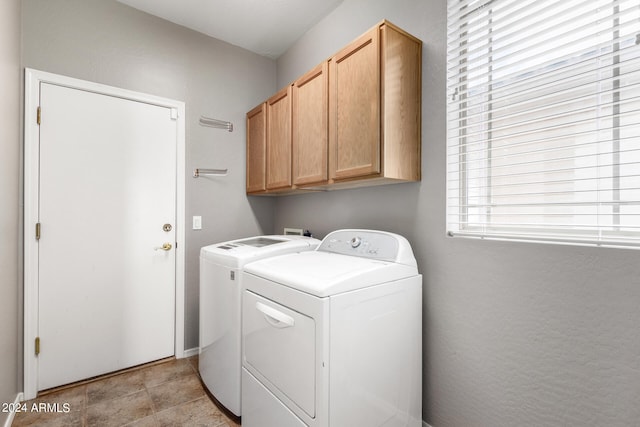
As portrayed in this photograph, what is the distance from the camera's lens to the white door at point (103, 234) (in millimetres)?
1924

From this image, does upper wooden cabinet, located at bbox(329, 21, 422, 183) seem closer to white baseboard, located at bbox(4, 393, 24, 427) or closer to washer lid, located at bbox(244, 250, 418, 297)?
washer lid, located at bbox(244, 250, 418, 297)

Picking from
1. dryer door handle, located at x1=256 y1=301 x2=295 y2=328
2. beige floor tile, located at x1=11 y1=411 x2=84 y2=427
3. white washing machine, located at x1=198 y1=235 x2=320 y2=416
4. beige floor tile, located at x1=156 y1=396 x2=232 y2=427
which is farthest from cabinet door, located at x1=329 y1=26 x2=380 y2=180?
beige floor tile, located at x1=11 y1=411 x2=84 y2=427

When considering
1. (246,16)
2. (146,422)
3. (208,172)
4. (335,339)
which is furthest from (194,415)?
(246,16)

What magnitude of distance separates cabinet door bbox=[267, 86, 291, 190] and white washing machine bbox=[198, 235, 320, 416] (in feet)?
1.86

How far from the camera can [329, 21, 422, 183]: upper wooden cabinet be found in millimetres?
1470

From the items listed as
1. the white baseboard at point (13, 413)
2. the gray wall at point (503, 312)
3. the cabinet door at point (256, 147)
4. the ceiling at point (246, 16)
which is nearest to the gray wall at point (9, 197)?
the white baseboard at point (13, 413)

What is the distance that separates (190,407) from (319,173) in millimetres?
1674

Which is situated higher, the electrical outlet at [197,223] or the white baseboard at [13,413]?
the electrical outlet at [197,223]

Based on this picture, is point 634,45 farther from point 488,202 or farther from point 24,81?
point 24,81

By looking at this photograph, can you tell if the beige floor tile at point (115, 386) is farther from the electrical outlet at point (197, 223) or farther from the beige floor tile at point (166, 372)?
the electrical outlet at point (197, 223)

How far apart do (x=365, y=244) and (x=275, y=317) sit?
66cm

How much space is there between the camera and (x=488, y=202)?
56.1 inches

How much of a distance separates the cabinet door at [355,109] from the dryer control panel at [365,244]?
355 millimetres

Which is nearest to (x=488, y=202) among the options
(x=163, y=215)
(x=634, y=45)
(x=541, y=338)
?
(x=541, y=338)
